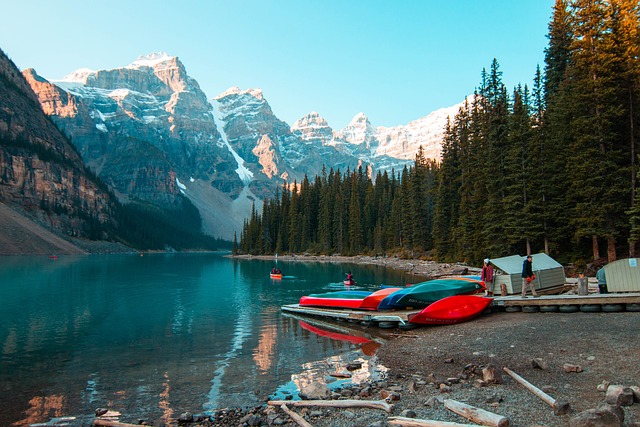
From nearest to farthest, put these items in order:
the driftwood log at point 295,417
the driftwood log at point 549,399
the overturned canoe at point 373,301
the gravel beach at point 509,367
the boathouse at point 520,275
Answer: the driftwood log at point 549,399, the driftwood log at point 295,417, the gravel beach at point 509,367, the boathouse at point 520,275, the overturned canoe at point 373,301

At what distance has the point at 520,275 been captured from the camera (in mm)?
26500

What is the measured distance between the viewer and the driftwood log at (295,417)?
9.90m

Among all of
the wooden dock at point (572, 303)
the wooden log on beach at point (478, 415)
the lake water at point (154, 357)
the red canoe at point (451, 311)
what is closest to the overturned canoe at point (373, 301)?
the lake water at point (154, 357)

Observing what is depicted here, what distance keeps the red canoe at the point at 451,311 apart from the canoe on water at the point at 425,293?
2494 mm

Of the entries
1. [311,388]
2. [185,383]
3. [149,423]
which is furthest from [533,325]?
[149,423]

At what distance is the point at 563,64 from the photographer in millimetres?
65250

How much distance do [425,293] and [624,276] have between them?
424 inches

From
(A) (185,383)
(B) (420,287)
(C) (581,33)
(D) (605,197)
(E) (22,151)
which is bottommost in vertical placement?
(A) (185,383)

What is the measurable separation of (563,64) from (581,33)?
103ft

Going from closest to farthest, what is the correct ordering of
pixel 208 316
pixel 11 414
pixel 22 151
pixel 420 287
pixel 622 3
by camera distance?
pixel 11 414
pixel 420 287
pixel 208 316
pixel 622 3
pixel 22 151

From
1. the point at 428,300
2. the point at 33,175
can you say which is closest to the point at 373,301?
the point at 428,300

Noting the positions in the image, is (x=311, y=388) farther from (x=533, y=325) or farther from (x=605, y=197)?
(x=605, y=197)

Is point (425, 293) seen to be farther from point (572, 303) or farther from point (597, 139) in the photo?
point (597, 139)

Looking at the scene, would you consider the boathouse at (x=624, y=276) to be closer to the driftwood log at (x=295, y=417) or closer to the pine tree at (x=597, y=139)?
the pine tree at (x=597, y=139)
